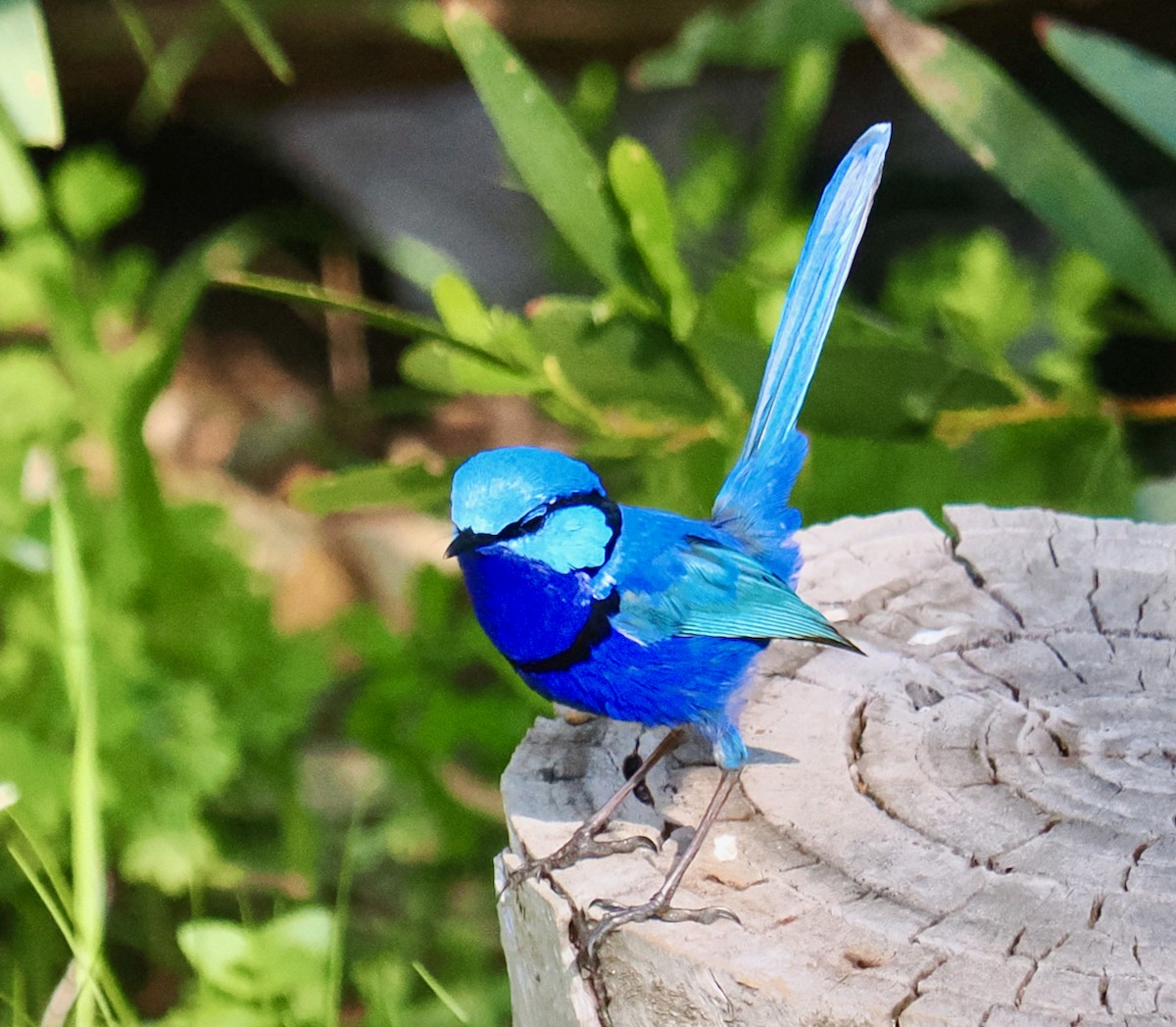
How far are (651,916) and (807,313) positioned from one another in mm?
863

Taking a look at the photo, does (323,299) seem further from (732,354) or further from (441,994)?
(441,994)

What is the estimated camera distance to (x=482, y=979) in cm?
282

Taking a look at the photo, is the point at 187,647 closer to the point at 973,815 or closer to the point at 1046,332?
the point at 973,815

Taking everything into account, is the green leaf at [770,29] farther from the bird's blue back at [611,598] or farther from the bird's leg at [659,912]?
the bird's leg at [659,912]

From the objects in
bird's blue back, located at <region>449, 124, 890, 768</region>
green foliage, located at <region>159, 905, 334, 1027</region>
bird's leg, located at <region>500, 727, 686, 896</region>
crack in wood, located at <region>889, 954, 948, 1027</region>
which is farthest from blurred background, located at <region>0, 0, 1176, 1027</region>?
crack in wood, located at <region>889, 954, 948, 1027</region>

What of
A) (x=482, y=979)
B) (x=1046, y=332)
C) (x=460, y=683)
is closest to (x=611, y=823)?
(x=482, y=979)

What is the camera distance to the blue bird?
1.54 meters

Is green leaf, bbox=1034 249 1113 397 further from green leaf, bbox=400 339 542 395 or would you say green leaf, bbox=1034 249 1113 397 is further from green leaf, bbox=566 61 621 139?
green leaf, bbox=400 339 542 395

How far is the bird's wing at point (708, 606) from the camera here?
64.3 inches

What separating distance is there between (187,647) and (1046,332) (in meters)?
2.50

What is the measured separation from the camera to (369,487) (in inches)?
101

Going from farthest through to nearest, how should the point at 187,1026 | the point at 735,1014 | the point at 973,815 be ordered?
1. the point at 187,1026
2. the point at 973,815
3. the point at 735,1014

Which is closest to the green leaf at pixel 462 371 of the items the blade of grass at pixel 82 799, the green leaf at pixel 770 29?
the blade of grass at pixel 82 799

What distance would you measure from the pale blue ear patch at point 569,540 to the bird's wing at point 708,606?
58mm
